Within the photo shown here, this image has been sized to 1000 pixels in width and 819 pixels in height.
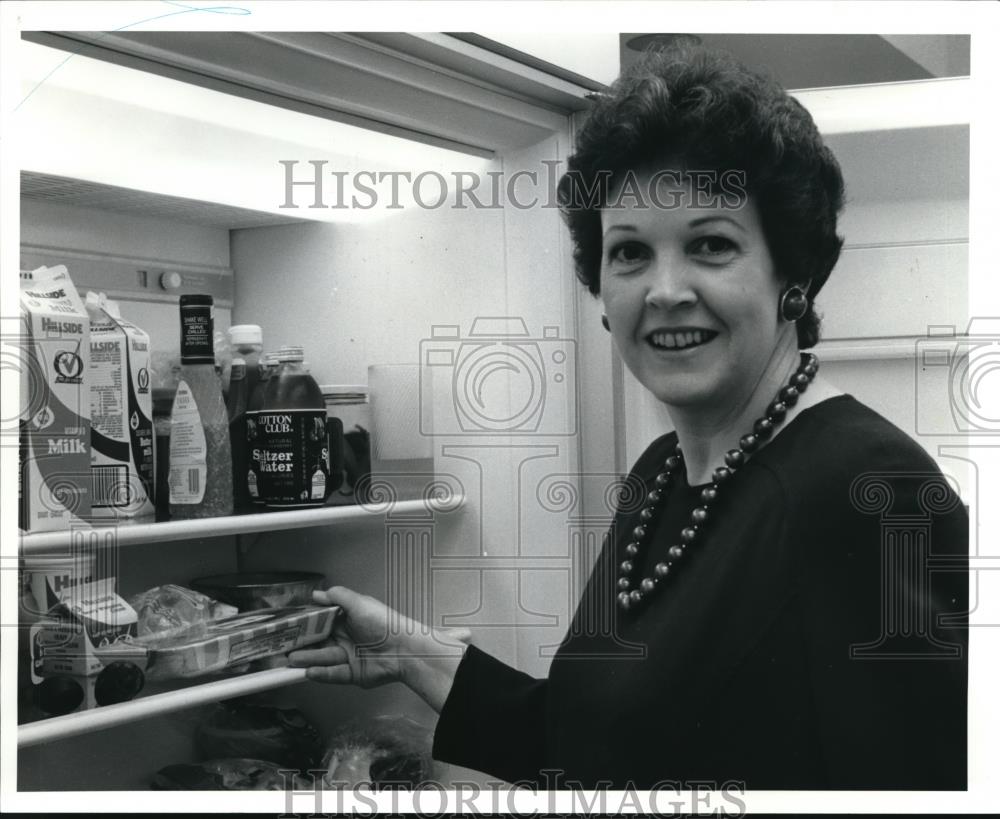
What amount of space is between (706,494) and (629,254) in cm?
26

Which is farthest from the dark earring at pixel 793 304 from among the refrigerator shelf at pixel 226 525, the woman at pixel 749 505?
the refrigerator shelf at pixel 226 525

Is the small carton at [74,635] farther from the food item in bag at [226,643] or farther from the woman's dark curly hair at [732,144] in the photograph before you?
the woman's dark curly hair at [732,144]

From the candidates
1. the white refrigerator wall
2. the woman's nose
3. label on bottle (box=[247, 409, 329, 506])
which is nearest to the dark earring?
the woman's nose

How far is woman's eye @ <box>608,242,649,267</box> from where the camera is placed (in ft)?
3.49

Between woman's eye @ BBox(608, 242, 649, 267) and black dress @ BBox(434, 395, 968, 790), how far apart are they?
0.74 ft

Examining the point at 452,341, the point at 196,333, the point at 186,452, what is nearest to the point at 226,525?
the point at 186,452

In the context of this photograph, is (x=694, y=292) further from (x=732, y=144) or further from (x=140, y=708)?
(x=140, y=708)

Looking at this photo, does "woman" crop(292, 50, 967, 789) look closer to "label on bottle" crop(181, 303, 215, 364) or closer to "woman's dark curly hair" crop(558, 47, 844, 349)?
"woman's dark curly hair" crop(558, 47, 844, 349)

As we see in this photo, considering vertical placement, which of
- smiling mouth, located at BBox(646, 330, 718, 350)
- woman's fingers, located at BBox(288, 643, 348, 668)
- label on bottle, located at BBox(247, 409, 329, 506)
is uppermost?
smiling mouth, located at BBox(646, 330, 718, 350)

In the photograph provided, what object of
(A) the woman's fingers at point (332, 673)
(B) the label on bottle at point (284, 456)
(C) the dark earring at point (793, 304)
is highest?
(C) the dark earring at point (793, 304)

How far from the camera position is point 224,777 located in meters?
1.13

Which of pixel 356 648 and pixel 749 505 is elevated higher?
pixel 749 505

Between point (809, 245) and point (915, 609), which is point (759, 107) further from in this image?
point (915, 609)

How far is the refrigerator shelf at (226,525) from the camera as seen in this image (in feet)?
3.28
